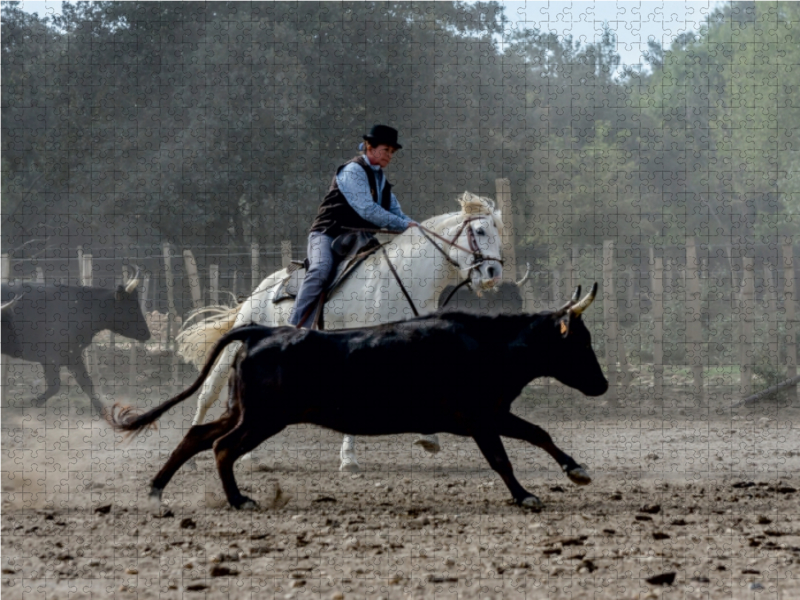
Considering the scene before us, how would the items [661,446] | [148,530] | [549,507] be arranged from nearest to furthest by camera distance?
1. [148,530]
2. [549,507]
3. [661,446]

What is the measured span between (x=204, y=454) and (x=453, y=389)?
408 cm

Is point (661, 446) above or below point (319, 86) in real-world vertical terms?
below

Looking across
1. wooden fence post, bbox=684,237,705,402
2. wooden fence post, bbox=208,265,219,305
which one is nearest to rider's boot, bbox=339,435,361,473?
wooden fence post, bbox=684,237,705,402

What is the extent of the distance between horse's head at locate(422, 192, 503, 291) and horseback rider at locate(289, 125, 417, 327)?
0.42 m

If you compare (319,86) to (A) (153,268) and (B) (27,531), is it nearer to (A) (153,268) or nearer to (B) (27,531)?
(A) (153,268)

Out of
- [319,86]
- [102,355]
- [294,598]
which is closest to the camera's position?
[294,598]

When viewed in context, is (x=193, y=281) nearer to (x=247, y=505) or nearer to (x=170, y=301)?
(x=170, y=301)

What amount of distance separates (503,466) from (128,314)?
30.7 feet

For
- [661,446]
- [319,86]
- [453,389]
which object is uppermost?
[319,86]

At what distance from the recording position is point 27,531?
621cm

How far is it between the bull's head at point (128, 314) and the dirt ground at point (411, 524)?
4.10m

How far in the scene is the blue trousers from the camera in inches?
Result: 356

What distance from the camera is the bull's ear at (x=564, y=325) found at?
7.04m

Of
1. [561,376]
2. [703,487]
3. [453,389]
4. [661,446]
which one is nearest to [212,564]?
[453,389]
